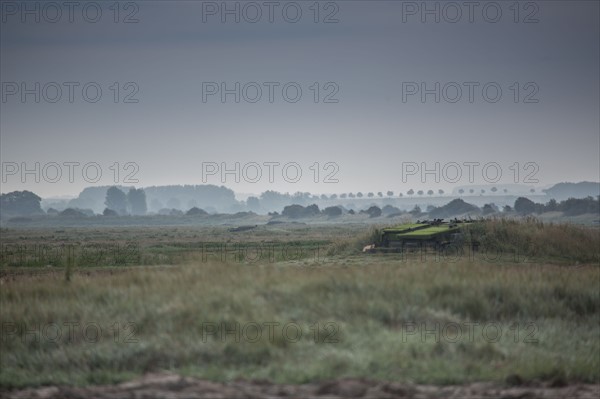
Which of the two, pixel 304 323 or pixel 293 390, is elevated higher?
pixel 304 323

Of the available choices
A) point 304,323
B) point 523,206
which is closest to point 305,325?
point 304,323

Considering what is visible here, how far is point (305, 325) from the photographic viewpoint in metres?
12.0

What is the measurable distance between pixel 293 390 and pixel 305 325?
7.38 ft

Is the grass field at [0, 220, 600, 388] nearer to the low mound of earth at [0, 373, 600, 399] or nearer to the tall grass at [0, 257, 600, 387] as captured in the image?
the tall grass at [0, 257, 600, 387]

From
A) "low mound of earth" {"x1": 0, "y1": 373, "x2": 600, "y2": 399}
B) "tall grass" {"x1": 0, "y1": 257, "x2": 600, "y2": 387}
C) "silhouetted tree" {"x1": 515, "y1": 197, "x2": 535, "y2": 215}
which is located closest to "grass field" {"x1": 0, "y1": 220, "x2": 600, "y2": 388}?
"tall grass" {"x1": 0, "y1": 257, "x2": 600, "y2": 387}

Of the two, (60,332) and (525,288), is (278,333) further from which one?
(525,288)

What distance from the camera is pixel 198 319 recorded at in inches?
477

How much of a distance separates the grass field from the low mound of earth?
0.30 metres

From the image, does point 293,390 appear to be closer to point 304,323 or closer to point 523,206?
point 304,323

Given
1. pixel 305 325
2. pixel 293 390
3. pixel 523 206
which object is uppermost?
pixel 523 206

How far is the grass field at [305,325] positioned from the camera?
10758mm

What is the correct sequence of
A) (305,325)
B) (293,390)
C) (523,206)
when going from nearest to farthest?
(293,390) < (305,325) < (523,206)

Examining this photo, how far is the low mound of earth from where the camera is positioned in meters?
9.64

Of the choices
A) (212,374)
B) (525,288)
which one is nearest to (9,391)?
(212,374)
